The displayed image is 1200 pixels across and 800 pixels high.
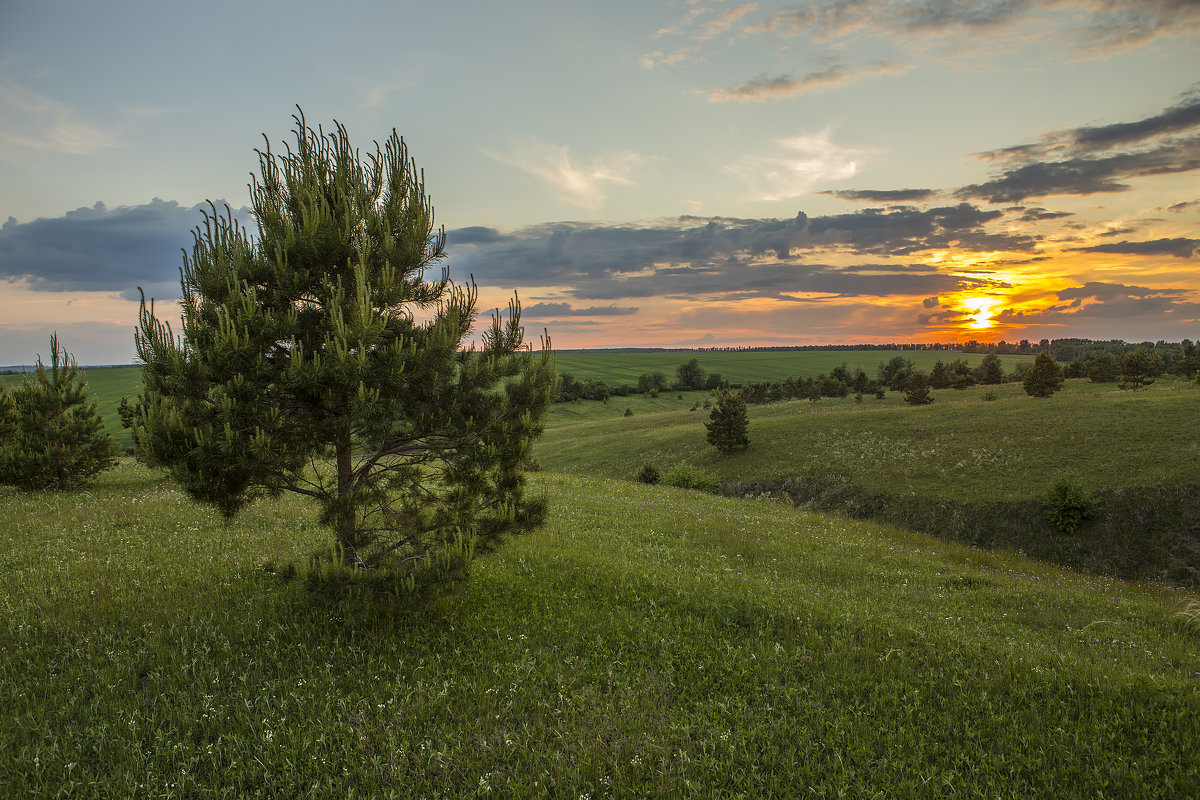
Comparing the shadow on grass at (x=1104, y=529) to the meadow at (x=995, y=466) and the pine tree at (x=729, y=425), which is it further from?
the pine tree at (x=729, y=425)

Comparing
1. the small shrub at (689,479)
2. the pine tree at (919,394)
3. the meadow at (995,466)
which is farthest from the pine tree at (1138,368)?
the small shrub at (689,479)

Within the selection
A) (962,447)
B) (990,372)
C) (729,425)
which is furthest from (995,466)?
(990,372)

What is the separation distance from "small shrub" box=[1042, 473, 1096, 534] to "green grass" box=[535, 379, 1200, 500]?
8.63ft

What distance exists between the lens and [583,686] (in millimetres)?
6730

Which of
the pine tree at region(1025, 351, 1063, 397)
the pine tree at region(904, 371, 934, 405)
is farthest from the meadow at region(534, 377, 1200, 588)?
the pine tree at region(904, 371, 934, 405)

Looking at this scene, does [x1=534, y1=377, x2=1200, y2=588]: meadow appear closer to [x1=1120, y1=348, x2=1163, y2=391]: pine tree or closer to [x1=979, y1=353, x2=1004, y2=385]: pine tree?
[x1=1120, y1=348, x2=1163, y2=391]: pine tree

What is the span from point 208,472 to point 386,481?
9.13 feet

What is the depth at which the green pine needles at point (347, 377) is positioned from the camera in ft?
22.5

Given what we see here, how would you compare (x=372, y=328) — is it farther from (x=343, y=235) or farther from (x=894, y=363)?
(x=894, y=363)

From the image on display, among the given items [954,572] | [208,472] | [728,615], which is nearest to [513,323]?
[208,472]

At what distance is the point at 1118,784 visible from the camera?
5094 millimetres

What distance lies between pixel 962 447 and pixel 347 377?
1813 inches

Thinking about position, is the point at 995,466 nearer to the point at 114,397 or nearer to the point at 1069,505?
the point at 1069,505

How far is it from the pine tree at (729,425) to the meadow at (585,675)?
1408 inches
